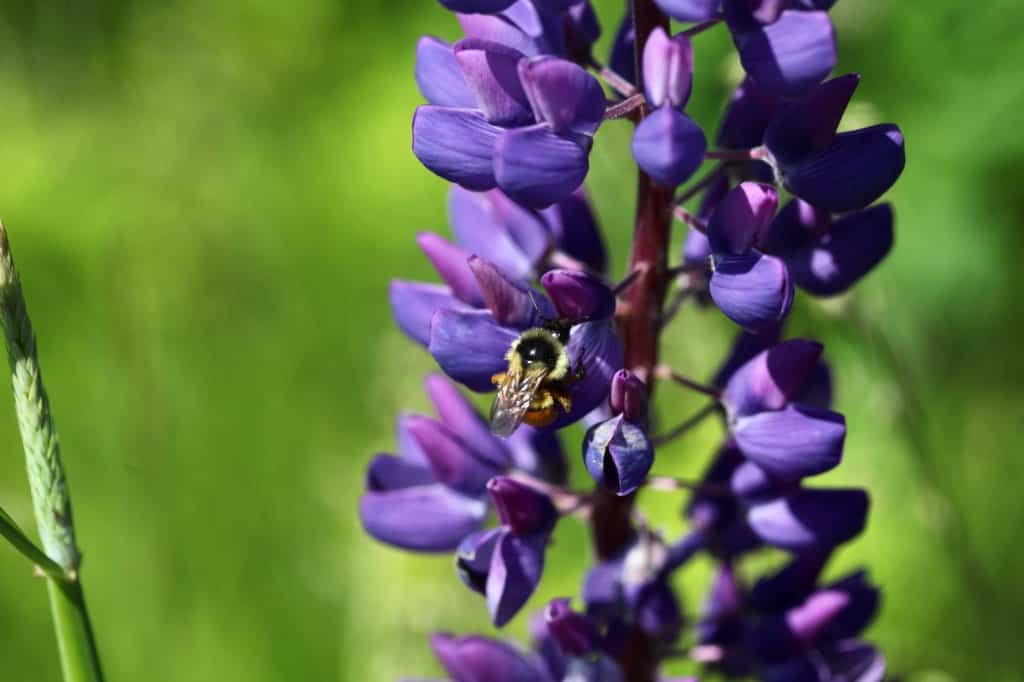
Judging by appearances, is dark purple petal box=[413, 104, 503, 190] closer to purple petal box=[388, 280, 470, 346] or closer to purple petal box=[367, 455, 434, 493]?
purple petal box=[388, 280, 470, 346]

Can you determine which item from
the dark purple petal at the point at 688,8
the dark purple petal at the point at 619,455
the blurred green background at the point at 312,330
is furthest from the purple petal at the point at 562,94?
the blurred green background at the point at 312,330

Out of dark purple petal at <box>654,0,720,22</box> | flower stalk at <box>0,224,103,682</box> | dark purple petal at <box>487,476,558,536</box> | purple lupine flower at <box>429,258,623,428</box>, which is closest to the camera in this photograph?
flower stalk at <box>0,224,103,682</box>

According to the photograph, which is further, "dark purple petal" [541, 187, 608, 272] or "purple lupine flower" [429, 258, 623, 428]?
"dark purple petal" [541, 187, 608, 272]

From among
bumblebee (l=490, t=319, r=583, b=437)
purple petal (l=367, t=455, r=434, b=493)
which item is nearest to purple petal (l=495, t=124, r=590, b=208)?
bumblebee (l=490, t=319, r=583, b=437)

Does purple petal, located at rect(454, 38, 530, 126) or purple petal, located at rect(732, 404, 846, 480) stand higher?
purple petal, located at rect(454, 38, 530, 126)

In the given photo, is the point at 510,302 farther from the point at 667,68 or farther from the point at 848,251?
the point at 848,251

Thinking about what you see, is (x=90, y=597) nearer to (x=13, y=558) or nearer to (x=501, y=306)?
(x=13, y=558)

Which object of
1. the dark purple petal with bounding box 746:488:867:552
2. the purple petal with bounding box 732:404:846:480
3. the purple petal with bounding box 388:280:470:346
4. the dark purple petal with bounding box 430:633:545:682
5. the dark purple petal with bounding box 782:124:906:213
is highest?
the dark purple petal with bounding box 782:124:906:213

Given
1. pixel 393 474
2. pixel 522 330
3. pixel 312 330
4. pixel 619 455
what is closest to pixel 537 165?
pixel 522 330
